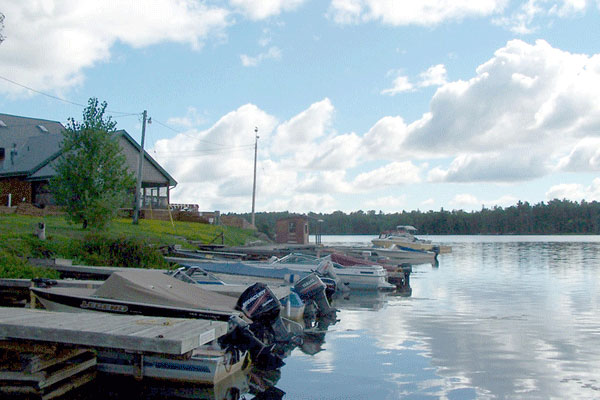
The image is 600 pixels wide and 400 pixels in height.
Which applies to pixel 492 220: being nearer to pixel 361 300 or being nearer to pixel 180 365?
pixel 361 300

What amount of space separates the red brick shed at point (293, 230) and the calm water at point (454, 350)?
25.5 metres

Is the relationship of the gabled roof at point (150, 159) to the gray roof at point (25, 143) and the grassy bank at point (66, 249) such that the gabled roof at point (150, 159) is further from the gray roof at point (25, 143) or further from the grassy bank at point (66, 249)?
the grassy bank at point (66, 249)

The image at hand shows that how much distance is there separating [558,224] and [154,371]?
15490 centimetres

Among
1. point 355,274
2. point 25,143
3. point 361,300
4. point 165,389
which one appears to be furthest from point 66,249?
point 25,143

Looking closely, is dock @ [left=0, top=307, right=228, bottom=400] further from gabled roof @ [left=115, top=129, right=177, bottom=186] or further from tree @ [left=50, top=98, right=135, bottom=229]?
gabled roof @ [left=115, top=129, right=177, bottom=186]

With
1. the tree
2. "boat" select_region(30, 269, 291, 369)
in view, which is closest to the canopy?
"boat" select_region(30, 269, 291, 369)

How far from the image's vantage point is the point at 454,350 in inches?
544


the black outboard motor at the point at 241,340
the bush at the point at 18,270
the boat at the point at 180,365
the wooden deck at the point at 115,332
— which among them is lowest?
the boat at the point at 180,365

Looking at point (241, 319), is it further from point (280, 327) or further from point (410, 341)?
point (410, 341)

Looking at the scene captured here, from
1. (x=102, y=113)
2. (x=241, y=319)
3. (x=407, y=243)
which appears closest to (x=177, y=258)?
(x=102, y=113)

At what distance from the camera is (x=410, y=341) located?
14961mm

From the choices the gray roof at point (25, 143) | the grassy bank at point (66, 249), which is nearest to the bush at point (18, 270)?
the grassy bank at point (66, 249)

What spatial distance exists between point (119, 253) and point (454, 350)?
15.0m

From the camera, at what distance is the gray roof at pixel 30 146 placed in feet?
135
